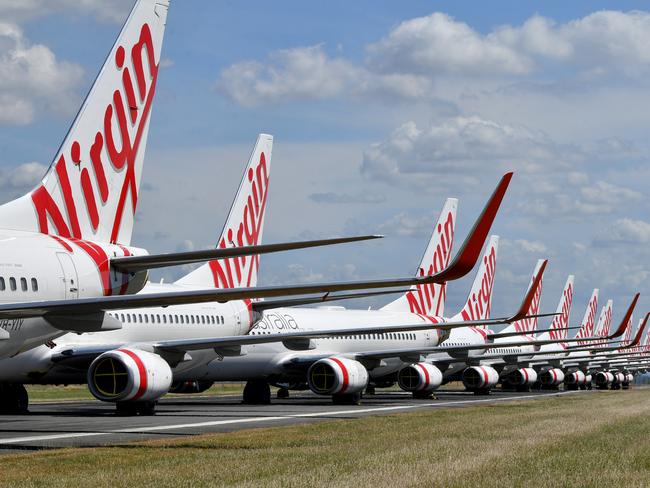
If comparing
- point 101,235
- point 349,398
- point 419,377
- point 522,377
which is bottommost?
point 522,377

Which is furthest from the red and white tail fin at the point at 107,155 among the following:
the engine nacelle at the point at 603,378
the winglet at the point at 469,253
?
the engine nacelle at the point at 603,378

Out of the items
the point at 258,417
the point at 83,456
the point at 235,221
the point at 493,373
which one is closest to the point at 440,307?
the point at 493,373

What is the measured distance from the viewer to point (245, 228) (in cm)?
3291

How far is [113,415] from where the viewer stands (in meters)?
24.3

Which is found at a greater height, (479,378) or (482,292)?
(482,292)

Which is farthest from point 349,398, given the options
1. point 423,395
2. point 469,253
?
point 469,253

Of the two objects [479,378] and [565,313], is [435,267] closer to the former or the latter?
[479,378]

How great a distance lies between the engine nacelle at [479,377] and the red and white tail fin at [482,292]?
27.9 ft

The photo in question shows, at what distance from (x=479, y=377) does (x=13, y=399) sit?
84.3ft

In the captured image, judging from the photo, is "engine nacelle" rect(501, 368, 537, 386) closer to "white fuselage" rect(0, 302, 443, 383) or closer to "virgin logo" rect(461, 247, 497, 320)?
"virgin logo" rect(461, 247, 497, 320)

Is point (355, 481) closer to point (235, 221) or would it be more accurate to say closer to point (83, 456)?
point (83, 456)

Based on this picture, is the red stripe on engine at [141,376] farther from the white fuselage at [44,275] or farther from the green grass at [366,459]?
the white fuselage at [44,275]

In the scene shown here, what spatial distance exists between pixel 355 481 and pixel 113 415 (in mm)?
14787

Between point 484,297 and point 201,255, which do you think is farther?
point 484,297
